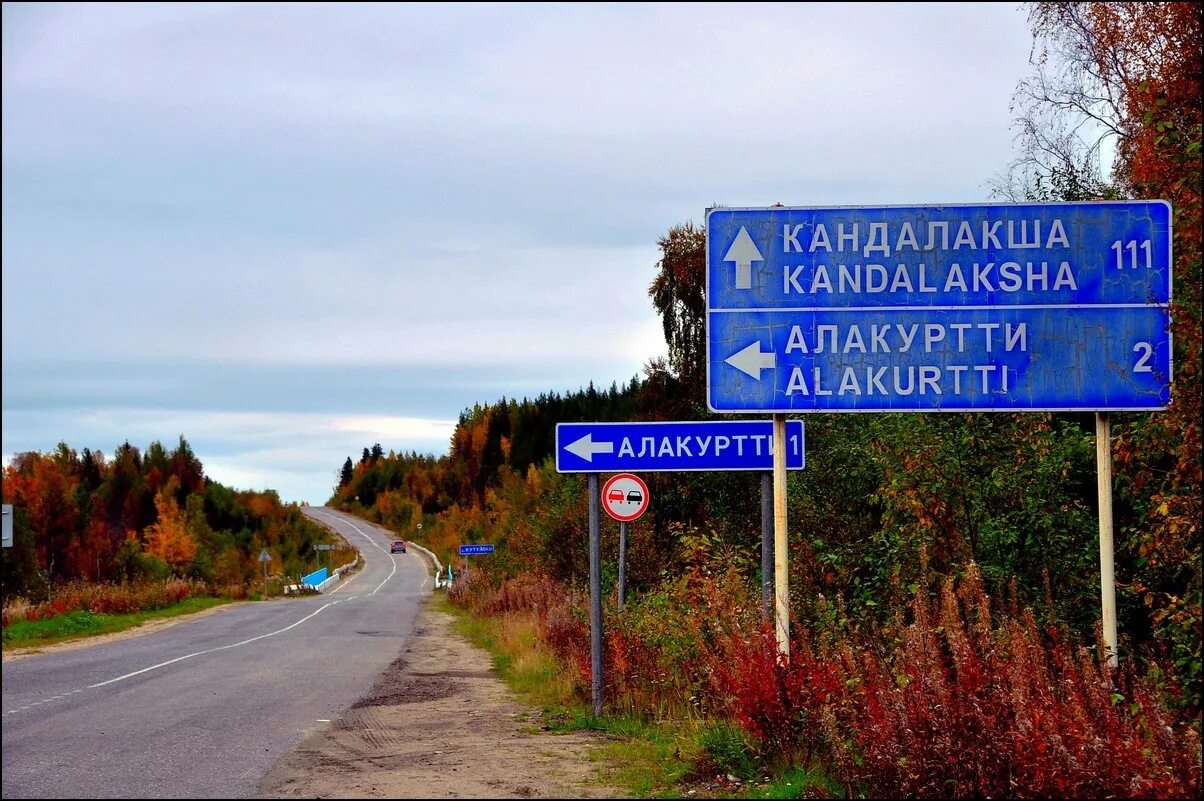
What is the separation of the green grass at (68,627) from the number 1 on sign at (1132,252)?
24.5 metres

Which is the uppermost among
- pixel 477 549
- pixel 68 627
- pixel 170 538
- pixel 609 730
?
pixel 609 730

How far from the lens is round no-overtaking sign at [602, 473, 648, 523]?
13531 millimetres

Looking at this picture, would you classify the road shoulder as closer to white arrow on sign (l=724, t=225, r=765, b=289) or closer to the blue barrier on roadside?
white arrow on sign (l=724, t=225, r=765, b=289)

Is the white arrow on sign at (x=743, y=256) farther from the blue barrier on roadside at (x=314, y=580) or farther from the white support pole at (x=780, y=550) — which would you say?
the blue barrier on roadside at (x=314, y=580)

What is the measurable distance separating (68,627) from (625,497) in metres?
22.1

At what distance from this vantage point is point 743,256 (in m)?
9.39

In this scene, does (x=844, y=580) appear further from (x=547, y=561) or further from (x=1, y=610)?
(x=1, y=610)

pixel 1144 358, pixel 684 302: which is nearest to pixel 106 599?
pixel 684 302

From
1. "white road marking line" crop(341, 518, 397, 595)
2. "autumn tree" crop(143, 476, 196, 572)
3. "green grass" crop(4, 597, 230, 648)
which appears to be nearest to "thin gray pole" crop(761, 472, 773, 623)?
"green grass" crop(4, 597, 230, 648)

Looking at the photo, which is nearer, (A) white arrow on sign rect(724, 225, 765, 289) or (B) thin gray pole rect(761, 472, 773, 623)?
(A) white arrow on sign rect(724, 225, 765, 289)

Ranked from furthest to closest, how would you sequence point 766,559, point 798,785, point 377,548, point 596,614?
1. point 377,548
2. point 596,614
3. point 766,559
4. point 798,785

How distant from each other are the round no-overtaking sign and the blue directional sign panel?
6.23 feet

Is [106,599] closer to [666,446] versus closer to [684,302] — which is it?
[684,302]

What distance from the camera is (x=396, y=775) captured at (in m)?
8.94
